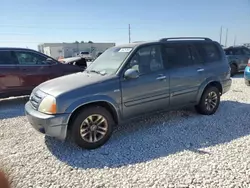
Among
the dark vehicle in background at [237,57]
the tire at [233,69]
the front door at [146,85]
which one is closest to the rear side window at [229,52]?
the dark vehicle in background at [237,57]

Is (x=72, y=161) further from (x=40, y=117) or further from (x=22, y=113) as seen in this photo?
(x=22, y=113)

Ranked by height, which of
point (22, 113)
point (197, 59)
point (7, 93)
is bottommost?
point (22, 113)

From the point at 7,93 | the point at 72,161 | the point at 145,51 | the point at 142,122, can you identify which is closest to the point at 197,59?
the point at 145,51

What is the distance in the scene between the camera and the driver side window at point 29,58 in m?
6.23

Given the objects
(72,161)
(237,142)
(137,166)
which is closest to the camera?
(137,166)

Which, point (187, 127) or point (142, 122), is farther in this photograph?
point (142, 122)

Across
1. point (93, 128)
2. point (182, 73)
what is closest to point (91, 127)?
point (93, 128)

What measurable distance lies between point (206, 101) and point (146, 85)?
1.86 metres

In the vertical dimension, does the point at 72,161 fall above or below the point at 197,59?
below

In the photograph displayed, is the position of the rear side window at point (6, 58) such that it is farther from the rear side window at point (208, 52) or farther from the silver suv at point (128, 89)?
the rear side window at point (208, 52)

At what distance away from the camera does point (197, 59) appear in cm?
468

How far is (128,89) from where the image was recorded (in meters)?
3.69

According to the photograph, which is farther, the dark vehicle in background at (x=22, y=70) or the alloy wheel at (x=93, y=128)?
the dark vehicle in background at (x=22, y=70)

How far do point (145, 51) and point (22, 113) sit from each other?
147 inches
